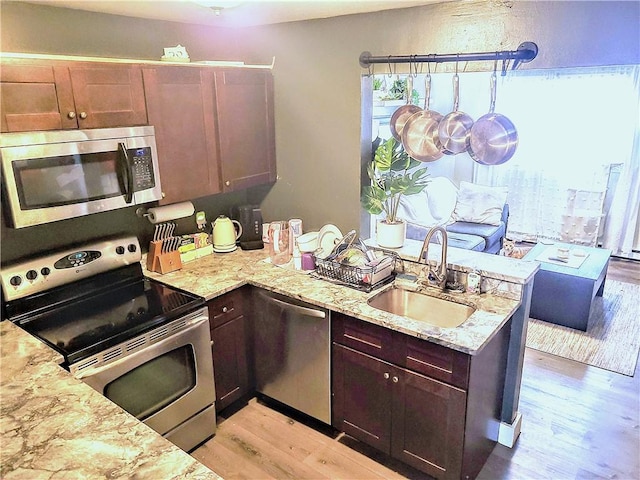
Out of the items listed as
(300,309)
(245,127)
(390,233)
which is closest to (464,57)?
(390,233)

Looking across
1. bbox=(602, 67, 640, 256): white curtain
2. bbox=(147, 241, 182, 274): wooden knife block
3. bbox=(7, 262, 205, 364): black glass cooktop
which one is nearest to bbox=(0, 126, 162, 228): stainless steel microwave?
bbox=(147, 241, 182, 274): wooden knife block

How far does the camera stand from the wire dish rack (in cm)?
252

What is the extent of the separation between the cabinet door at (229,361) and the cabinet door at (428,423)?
959mm

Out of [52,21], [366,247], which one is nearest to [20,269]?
[52,21]

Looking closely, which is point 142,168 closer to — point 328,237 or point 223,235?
point 223,235

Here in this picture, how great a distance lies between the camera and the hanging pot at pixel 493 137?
2.21m

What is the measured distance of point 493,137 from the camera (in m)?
2.24

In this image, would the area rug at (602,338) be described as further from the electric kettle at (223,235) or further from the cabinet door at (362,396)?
the electric kettle at (223,235)

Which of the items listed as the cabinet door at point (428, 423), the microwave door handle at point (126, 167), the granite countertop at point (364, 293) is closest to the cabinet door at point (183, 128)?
the microwave door handle at point (126, 167)

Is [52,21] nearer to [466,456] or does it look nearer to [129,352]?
[129,352]

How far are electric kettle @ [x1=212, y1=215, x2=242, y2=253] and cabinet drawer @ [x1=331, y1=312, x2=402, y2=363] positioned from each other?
102 cm

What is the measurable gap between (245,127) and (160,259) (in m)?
0.96

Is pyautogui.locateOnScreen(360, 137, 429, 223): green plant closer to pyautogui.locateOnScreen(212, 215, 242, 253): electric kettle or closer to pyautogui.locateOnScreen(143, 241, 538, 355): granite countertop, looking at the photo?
pyautogui.locateOnScreen(143, 241, 538, 355): granite countertop

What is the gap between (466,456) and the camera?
217cm
